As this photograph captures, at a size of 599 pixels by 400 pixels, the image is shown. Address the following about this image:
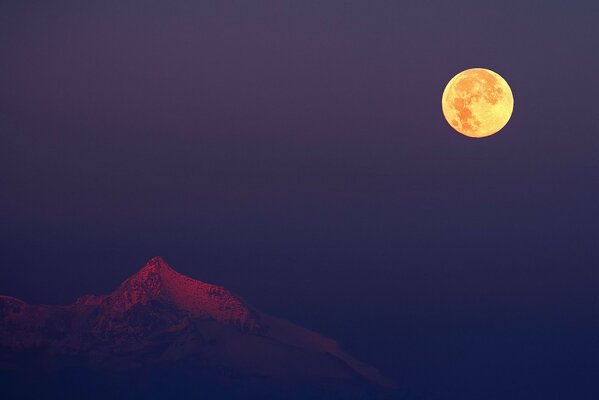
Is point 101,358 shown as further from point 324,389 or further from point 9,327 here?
point 324,389

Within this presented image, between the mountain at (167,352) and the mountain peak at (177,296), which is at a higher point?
the mountain peak at (177,296)

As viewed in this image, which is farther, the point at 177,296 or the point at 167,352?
the point at 177,296

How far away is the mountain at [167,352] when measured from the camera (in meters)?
124

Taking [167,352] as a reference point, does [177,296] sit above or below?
above

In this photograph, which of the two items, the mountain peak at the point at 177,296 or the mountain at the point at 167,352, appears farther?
the mountain peak at the point at 177,296

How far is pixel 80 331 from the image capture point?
516 feet

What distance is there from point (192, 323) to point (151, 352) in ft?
33.4

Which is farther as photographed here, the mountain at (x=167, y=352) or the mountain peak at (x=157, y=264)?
the mountain peak at (x=157, y=264)

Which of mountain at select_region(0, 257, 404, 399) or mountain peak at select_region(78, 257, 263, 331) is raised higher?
mountain peak at select_region(78, 257, 263, 331)

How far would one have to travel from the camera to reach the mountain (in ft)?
408

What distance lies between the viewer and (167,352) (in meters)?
146

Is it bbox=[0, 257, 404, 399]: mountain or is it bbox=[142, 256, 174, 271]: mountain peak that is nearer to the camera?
bbox=[0, 257, 404, 399]: mountain

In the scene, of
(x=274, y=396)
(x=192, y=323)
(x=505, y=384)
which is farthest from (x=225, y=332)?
(x=505, y=384)

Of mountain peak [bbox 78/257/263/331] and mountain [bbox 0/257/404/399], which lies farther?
mountain peak [bbox 78/257/263/331]
